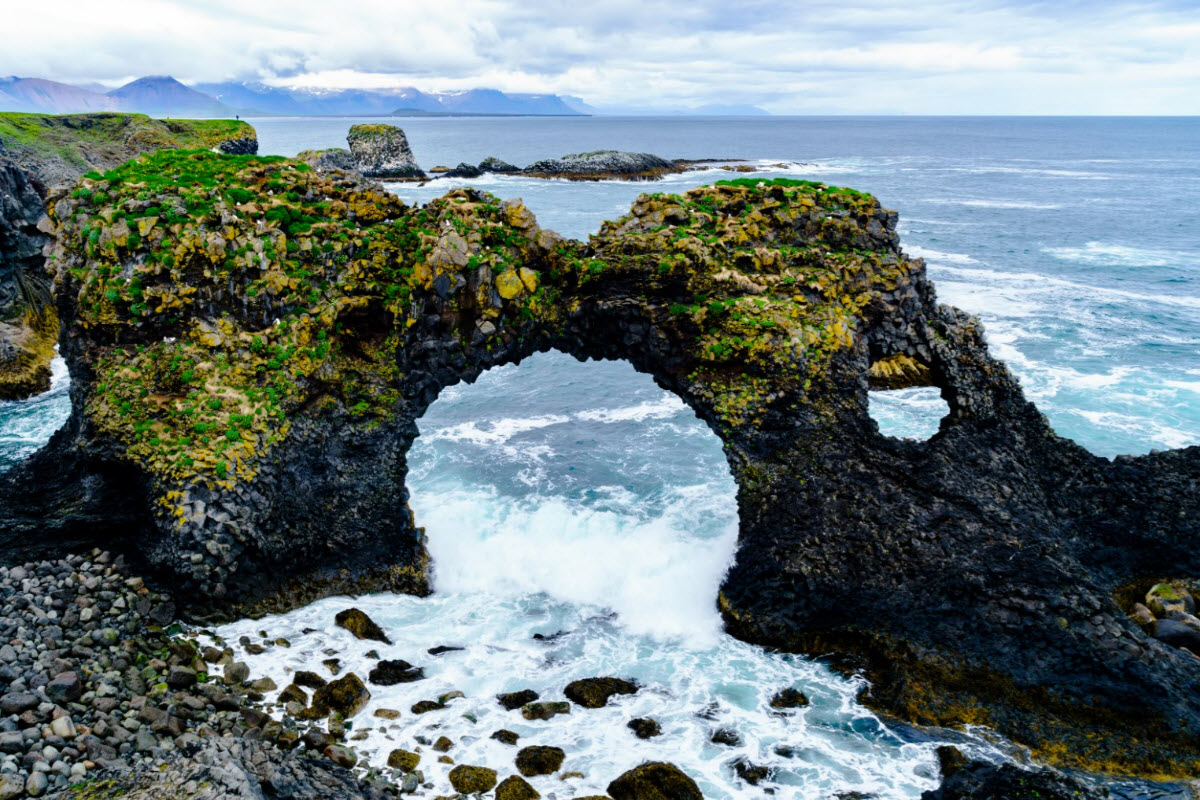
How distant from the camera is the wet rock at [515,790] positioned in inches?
641

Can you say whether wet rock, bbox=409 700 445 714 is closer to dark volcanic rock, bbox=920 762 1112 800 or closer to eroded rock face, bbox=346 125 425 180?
dark volcanic rock, bbox=920 762 1112 800

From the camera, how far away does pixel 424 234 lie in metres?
24.6

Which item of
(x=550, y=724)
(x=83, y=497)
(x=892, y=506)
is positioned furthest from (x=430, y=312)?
(x=892, y=506)

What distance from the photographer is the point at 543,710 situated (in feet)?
63.1

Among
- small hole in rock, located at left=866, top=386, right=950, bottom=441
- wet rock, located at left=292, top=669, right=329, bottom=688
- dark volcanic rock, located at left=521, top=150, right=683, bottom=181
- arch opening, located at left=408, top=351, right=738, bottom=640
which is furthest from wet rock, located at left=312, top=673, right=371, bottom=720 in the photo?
dark volcanic rock, located at left=521, top=150, right=683, bottom=181

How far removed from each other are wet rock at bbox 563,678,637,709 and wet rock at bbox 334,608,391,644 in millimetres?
6002

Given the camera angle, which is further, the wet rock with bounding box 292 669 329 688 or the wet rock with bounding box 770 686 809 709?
the wet rock with bounding box 770 686 809 709

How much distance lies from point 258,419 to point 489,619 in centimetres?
962

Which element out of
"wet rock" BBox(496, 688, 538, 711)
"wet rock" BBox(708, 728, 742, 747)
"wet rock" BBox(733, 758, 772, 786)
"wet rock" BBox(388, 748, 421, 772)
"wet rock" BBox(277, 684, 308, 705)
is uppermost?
"wet rock" BBox(277, 684, 308, 705)

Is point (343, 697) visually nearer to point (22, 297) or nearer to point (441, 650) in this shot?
point (441, 650)

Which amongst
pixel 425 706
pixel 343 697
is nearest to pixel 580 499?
pixel 425 706

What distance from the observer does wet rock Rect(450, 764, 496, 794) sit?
16.5 m

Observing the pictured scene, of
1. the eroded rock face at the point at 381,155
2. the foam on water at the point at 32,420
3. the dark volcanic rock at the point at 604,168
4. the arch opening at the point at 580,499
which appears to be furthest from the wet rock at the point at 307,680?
the eroded rock face at the point at 381,155

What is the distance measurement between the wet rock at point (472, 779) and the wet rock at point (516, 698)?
254 cm
